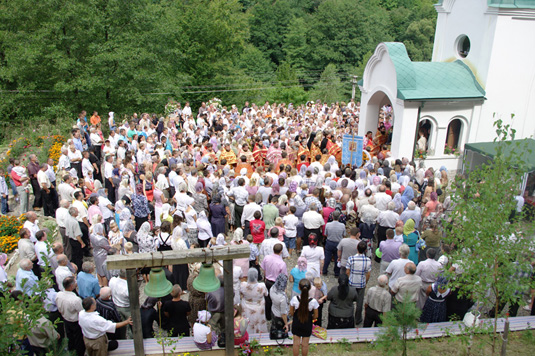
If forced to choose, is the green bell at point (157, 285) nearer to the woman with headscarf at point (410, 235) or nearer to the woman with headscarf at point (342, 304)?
the woman with headscarf at point (342, 304)

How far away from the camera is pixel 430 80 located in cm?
1623

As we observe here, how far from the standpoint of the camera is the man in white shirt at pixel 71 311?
21.1ft

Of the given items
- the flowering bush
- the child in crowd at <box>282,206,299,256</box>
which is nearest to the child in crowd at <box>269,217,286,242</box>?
the child in crowd at <box>282,206,299,256</box>

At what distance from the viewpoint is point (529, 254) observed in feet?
19.3

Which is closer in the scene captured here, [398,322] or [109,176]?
[398,322]

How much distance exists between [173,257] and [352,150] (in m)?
9.69

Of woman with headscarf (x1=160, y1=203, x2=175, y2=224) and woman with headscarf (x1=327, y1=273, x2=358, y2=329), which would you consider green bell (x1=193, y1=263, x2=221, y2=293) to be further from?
woman with headscarf (x1=160, y1=203, x2=175, y2=224)

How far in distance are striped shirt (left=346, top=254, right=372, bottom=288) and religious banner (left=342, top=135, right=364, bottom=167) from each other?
22.2 feet

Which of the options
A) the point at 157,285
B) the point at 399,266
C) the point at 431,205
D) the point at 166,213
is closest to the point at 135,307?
the point at 157,285

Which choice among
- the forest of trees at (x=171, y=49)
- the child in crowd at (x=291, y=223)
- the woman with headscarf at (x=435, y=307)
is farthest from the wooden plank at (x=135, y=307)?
the forest of trees at (x=171, y=49)

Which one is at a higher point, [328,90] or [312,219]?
[328,90]

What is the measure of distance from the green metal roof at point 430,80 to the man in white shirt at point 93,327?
12.8 m

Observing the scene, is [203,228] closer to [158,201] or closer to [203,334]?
[158,201]

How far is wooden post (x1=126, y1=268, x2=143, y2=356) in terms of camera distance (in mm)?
5496
